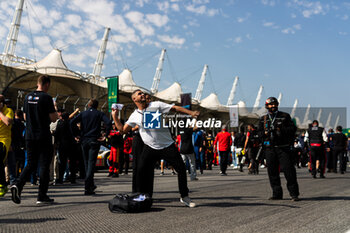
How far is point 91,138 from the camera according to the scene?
723 cm

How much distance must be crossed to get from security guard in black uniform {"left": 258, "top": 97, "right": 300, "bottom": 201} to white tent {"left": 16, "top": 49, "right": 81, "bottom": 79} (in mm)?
40015

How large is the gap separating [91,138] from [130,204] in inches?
108

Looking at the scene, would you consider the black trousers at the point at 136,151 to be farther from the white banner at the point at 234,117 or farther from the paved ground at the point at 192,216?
the white banner at the point at 234,117

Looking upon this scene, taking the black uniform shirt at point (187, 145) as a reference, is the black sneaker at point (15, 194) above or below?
below

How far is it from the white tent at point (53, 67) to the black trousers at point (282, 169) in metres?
40.2

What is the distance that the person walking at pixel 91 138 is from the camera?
6996 mm

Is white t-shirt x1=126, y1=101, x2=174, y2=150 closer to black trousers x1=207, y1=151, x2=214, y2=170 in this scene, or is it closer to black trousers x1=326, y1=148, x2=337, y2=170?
black trousers x1=326, y1=148, x2=337, y2=170

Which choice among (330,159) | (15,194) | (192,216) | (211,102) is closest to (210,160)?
(330,159)

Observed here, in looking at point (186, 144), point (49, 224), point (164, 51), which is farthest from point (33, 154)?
point (164, 51)

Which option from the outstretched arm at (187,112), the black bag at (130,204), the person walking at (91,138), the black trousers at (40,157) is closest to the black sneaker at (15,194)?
the black trousers at (40,157)

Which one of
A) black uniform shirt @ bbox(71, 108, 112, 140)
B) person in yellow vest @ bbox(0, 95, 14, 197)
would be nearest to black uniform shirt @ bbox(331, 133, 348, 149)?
black uniform shirt @ bbox(71, 108, 112, 140)

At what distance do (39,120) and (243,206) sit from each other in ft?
10.3

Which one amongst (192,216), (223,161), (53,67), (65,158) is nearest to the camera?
(192,216)

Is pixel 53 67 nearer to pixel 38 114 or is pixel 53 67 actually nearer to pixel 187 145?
pixel 187 145
